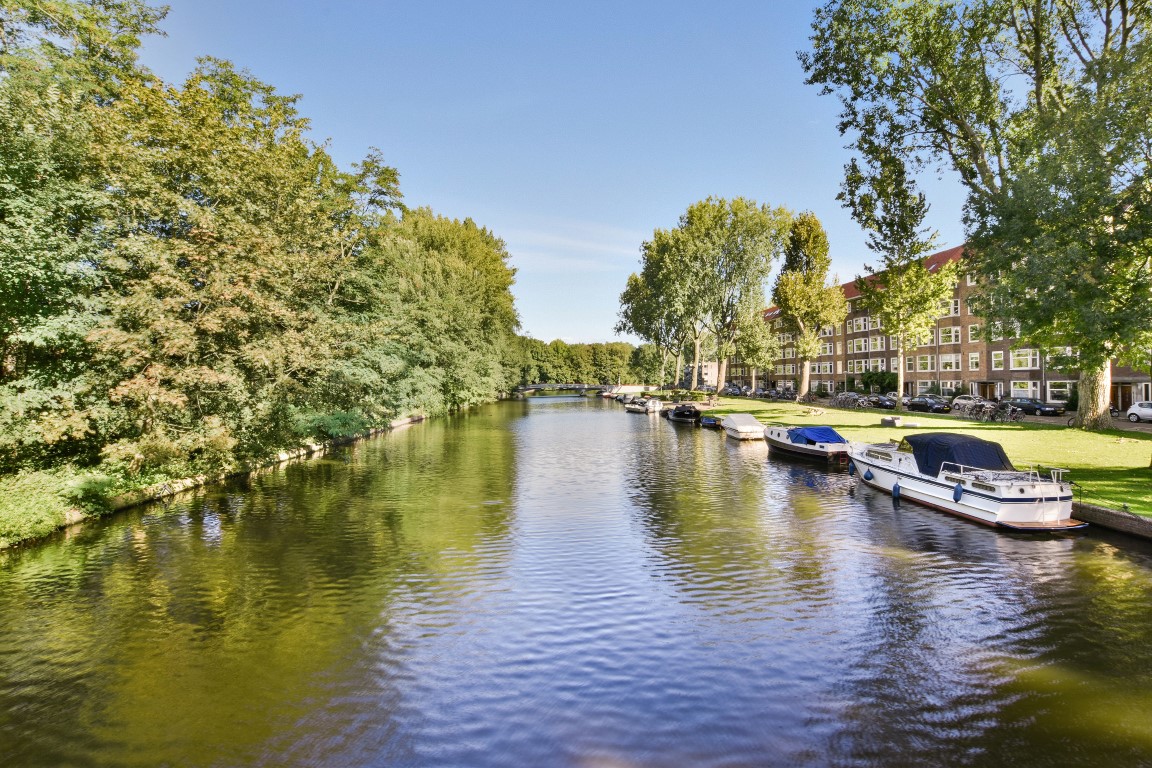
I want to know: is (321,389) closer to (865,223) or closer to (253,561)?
(253,561)

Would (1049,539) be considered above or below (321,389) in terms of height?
below

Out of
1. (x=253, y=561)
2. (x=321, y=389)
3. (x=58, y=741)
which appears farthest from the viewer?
(x=321, y=389)

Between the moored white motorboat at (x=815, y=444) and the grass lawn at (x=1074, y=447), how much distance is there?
12.7 ft

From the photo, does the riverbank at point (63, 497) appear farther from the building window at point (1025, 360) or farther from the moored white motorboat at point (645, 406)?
the building window at point (1025, 360)

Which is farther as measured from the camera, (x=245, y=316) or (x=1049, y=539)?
(x=245, y=316)

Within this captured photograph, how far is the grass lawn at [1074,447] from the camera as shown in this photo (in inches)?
822

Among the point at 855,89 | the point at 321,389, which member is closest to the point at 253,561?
the point at 321,389

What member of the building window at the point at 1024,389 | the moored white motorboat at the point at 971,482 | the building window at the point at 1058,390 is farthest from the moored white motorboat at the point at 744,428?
the building window at the point at 1024,389

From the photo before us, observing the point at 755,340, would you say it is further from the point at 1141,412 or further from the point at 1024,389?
the point at 1141,412

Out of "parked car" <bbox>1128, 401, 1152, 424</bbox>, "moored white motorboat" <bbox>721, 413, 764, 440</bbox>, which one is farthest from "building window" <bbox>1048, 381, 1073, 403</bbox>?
"moored white motorboat" <bbox>721, 413, 764, 440</bbox>

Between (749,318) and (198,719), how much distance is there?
70952 mm

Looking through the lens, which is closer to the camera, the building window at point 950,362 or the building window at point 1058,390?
the building window at point 1058,390

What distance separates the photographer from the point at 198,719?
29.2 ft

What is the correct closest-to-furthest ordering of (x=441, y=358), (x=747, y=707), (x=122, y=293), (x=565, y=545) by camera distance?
(x=747, y=707) < (x=565, y=545) < (x=122, y=293) < (x=441, y=358)
